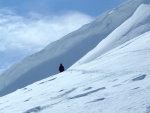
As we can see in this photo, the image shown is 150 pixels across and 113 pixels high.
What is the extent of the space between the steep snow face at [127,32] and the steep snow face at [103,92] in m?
32.5

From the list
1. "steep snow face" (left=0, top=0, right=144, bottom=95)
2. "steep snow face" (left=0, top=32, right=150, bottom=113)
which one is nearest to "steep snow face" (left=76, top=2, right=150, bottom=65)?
"steep snow face" (left=0, top=0, right=144, bottom=95)

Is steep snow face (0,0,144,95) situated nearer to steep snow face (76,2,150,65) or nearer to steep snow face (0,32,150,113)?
steep snow face (76,2,150,65)

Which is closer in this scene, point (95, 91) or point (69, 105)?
point (69, 105)

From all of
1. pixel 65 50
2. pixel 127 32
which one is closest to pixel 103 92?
pixel 127 32

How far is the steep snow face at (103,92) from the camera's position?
1584 centimetres

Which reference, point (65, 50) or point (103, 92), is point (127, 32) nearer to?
point (65, 50)

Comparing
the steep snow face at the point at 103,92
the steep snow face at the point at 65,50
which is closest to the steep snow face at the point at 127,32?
the steep snow face at the point at 65,50

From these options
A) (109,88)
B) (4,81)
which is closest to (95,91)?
(109,88)

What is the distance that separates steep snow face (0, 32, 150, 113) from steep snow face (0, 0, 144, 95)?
169 feet

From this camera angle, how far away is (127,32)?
65438 millimetres

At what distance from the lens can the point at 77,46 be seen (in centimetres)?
8450

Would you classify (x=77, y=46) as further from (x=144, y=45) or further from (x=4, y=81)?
(x=144, y=45)

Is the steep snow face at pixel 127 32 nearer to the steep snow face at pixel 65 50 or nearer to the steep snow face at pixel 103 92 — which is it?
the steep snow face at pixel 65 50

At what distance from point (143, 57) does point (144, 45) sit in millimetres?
4274
